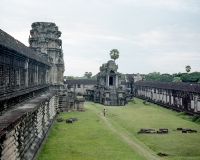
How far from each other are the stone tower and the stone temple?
47.3 feet

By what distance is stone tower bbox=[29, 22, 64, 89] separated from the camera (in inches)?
1368

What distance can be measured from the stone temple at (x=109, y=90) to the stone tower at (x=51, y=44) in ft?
47.3

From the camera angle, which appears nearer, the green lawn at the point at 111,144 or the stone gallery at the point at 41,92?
the stone gallery at the point at 41,92

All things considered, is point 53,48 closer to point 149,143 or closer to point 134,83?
point 149,143

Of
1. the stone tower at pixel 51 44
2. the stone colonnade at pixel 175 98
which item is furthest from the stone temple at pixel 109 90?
the stone tower at pixel 51 44

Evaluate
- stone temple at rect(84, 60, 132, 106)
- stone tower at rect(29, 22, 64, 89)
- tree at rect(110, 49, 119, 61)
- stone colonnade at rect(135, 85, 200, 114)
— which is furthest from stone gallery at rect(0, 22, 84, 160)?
tree at rect(110, 49, 119, 61)

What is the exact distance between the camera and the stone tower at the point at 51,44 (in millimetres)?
34750

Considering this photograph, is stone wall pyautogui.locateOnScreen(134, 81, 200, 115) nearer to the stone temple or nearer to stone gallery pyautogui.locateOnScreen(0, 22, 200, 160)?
stone gallery pyautogui.locateOnScreen(0, 22, 200, 160)

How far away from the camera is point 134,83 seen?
7181 cm

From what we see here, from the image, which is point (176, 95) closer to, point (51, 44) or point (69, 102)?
point (69, 102)

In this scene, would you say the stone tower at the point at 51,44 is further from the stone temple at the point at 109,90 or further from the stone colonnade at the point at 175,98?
the stone colonnade at the point at 175,98

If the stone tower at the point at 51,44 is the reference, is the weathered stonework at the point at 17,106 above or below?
below

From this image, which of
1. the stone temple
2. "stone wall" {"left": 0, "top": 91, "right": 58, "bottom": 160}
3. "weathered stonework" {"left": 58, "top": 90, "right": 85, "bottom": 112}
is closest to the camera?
"stone wall" {"left": 0, "top": 91, "right": 58, "bottom": 160}

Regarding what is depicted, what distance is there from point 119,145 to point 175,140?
538cm
